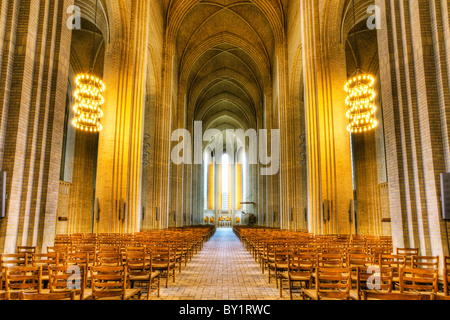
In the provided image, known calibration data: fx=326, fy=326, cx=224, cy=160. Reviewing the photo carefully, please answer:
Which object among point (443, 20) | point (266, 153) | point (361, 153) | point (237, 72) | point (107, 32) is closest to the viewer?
point (443, 20)

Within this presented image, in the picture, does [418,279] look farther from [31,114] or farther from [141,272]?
[31,114]

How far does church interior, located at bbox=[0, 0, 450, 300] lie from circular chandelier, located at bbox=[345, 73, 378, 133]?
0.06 meters

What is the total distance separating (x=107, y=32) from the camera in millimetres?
16516

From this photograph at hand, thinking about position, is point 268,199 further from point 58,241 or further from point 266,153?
point 58,241

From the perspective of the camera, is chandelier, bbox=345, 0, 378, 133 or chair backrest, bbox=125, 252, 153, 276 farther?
chandelier, bbox=345, 0, 378, 133

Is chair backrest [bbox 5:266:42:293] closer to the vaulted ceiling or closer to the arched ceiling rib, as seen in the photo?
the arched ceiling rib

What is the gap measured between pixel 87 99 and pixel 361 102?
34.2 ft

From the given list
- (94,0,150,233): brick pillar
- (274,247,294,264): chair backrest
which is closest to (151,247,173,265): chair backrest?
(274,247,294,264): chair backrest

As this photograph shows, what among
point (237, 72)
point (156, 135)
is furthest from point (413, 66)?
point (237, 72)

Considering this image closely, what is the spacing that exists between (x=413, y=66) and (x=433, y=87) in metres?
0.83

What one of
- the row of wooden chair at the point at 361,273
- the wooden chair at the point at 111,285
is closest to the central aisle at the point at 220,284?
the row of wooden chair at the point at 361,273

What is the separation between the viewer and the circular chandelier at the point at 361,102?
12.1 m

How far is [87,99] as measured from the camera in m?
12.5

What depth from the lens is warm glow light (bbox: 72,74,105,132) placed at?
12.0 m
